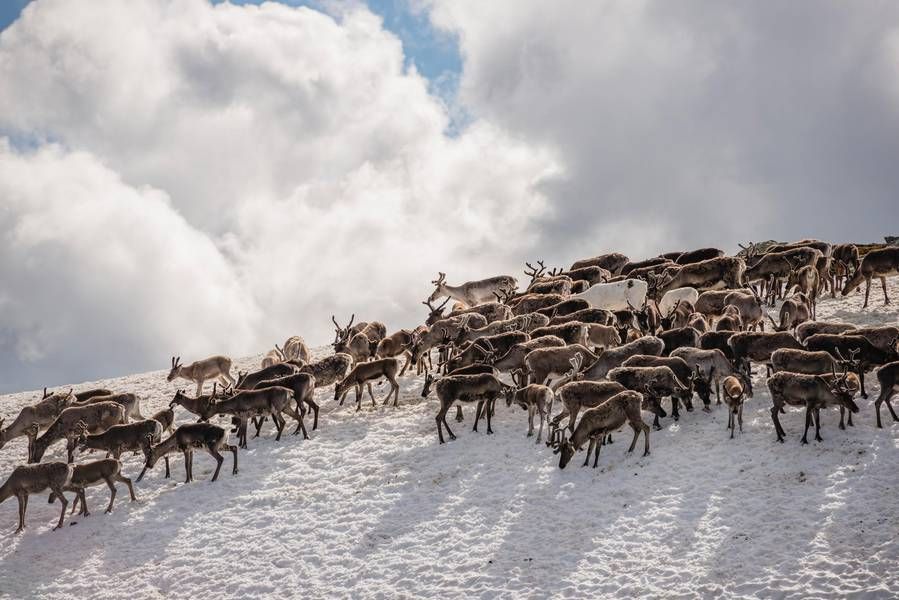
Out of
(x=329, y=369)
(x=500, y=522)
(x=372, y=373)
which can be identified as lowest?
(x=500, y=522)

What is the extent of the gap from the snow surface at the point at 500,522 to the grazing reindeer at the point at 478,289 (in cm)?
1478

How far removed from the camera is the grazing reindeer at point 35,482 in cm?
1806

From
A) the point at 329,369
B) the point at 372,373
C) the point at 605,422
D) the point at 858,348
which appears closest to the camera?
the point at 605,422

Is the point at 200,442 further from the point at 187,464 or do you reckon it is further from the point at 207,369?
the point at 207,369

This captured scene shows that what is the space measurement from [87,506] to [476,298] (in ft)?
63.7

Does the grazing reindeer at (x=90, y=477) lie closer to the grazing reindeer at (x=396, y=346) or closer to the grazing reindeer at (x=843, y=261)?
the grazing reindeer at (x=396, y=346)

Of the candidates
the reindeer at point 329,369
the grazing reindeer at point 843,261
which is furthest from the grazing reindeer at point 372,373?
the grazing reindeer at point 843,261

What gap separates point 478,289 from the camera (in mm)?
34938

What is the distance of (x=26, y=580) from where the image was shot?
16.2 m

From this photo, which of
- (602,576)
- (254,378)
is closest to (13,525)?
(254,378)

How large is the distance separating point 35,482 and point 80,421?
11.4 feet

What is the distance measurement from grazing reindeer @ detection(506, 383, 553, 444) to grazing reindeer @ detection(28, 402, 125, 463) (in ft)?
35.1

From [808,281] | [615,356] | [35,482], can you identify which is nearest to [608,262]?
[808,281]

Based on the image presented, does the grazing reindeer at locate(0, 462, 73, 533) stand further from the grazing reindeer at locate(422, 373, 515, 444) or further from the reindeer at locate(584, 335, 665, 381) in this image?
the reindeer at locate(584, 335, 665, 381)
